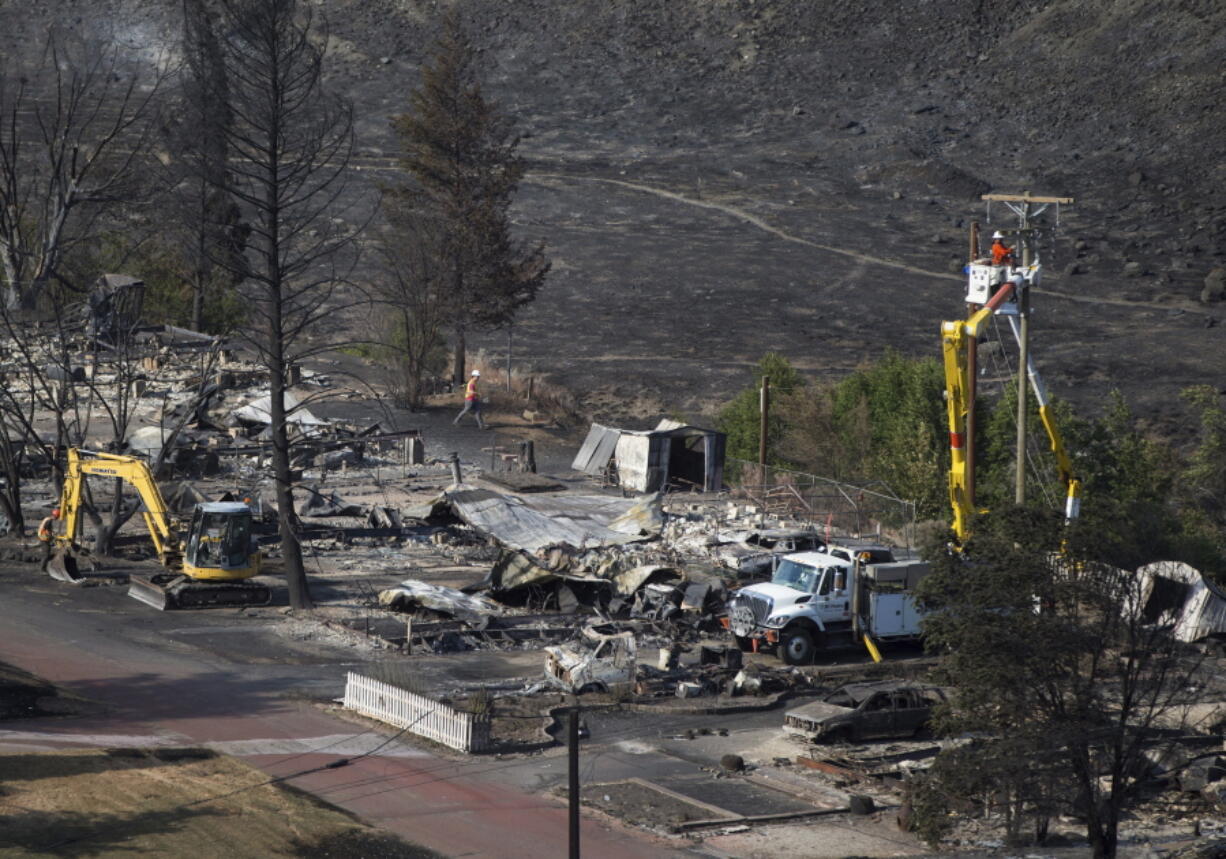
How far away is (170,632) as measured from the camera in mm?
30922

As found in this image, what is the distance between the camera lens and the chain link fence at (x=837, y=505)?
39.3 m

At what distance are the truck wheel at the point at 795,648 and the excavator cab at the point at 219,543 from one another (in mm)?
12059

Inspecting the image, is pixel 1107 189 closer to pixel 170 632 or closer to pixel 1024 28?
pixel 1024 28

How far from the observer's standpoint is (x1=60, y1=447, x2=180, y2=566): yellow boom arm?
111ft

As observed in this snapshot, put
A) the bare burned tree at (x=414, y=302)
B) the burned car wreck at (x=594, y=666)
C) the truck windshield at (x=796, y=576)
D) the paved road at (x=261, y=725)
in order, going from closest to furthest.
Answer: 1. the paved road at (x=261, y=725)
2. the burned car wreck at (x=594, y=666)
3. the truck windshield at (x=796, y=576)
4. the bare burned tree at (x=414, y=302)

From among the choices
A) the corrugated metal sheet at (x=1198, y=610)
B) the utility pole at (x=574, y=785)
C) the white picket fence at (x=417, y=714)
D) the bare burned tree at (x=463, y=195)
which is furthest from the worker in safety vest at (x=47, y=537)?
the bare burned tree at (x=463, y=195)

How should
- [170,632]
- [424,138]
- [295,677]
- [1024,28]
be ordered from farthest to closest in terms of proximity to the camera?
[1024,28]
[424,138]
[170,632]
[295,677]

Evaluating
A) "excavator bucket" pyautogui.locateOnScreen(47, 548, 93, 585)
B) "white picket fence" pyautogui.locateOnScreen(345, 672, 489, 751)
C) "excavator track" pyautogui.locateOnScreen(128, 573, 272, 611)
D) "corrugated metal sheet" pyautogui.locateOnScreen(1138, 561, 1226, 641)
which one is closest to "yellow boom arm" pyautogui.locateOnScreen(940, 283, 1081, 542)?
"corrugated metal sheet" pyautogui.locateOnScreen(1138, 561, 1226, 641)

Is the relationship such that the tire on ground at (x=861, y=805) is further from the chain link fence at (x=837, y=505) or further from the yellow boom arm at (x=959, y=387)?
the chain link fence at (x=837, y=505)

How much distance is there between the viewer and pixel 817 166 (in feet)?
347

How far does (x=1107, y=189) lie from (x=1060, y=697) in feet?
282

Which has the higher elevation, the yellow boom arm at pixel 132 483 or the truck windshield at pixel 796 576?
the yellow boom arm at pixel 132 483

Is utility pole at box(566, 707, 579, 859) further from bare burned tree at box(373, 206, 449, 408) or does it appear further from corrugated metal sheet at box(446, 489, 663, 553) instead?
bare burned tree at box(373, 206, 449, 408)

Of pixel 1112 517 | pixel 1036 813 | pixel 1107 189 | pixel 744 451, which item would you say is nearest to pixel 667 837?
pixel 1036 813
